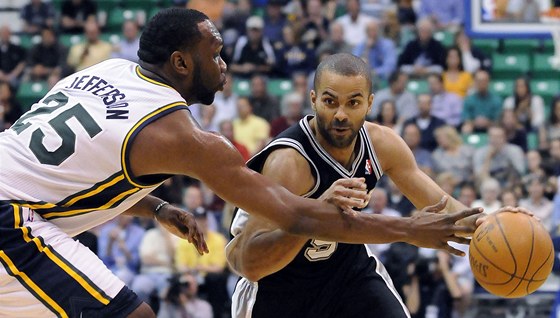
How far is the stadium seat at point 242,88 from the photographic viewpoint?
14156mm

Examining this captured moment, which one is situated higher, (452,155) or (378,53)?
(378,53)

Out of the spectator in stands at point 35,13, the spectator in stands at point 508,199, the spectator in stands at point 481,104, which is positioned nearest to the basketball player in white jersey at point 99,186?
the spectator in stands at point 508,199

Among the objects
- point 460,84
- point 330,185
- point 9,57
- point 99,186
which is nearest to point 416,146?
point 460,84

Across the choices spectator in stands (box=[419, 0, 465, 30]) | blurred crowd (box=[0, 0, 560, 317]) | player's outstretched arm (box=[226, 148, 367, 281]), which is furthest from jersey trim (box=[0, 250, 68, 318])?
spectator in stands (box=[419, 0, 465, 30])

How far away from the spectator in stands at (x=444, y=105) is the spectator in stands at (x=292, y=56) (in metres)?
1.93

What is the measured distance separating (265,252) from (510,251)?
3.93ft

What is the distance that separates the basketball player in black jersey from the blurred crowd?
4.39 meters

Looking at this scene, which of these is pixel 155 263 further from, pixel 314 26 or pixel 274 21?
pixel 274 21

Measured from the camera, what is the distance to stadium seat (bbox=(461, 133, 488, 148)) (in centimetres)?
1285

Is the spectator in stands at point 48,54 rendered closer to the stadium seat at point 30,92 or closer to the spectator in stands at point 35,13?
the stadium seat at point 30,92

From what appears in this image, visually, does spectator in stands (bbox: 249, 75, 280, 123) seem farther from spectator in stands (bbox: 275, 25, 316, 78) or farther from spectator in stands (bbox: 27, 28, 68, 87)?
spectator in stands (bbox: 27, 28, 68, 87)

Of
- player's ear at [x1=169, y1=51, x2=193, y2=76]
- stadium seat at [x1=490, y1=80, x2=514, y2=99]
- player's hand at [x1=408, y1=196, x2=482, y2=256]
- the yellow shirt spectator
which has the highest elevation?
player's ear at [x1=169, y1=51, x2=193, y2=76]

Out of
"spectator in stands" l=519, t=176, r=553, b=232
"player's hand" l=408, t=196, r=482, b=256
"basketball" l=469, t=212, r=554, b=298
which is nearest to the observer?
"player's hand" l=408, t=196, r=482, b=256

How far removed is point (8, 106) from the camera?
13609mm
